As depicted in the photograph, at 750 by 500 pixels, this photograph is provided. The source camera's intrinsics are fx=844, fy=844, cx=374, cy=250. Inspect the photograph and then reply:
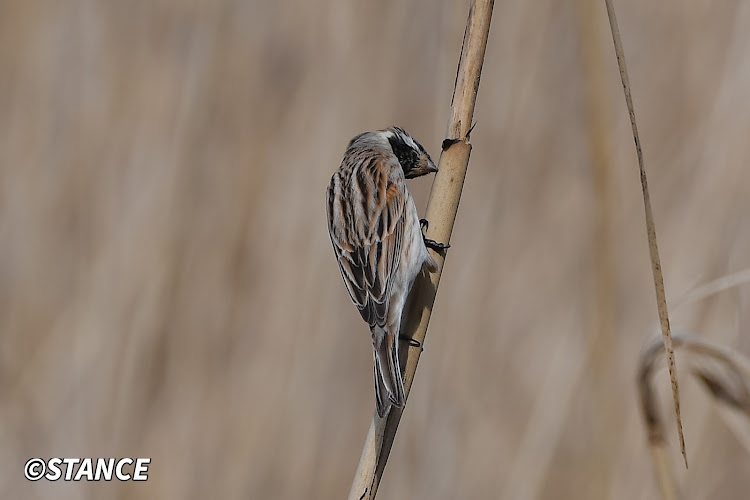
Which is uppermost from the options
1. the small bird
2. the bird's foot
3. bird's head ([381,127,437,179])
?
bird's head ([381,127,437,179])

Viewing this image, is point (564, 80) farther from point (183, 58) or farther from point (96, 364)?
point (96, 364)

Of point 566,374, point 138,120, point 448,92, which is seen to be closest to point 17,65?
point 138,120

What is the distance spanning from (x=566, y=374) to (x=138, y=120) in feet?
5.35

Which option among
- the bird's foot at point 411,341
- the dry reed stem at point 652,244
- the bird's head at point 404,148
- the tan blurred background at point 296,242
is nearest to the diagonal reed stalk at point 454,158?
the bird's foot at point 411,341

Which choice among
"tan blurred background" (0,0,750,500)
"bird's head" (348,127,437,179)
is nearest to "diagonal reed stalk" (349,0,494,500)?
"bird's head" (348,127,437,179)

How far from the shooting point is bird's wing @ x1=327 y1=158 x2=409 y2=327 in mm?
1938

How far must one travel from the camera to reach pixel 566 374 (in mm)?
2582

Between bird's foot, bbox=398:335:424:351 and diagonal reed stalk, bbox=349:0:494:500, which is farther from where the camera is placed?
bird's foot, bbox=398:335:424:351

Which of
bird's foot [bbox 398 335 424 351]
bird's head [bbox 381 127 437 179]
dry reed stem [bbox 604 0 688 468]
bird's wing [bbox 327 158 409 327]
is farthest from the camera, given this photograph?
bird's head [bbox 381 127 437 179]

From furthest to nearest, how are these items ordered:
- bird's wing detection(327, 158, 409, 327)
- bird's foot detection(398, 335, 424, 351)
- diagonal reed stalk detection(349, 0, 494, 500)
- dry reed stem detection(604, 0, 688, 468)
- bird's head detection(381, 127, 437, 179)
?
bird's head detection(381, 127, 437, 179) < bird's wing detection(327, 158, 409, 327) < bird's foot detection(398, 335, 424, 351) < diagonal reed stalk detection(349, 0, 494, 500) < dry reed stem detection(604, 0, 688, 468)

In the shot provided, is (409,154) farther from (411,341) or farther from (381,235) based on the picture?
(411,341)

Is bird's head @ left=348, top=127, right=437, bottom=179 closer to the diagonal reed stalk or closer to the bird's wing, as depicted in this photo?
the bird's wing

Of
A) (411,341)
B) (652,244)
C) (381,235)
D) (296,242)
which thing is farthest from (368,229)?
(652,244)

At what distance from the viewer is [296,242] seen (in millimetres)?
2861
